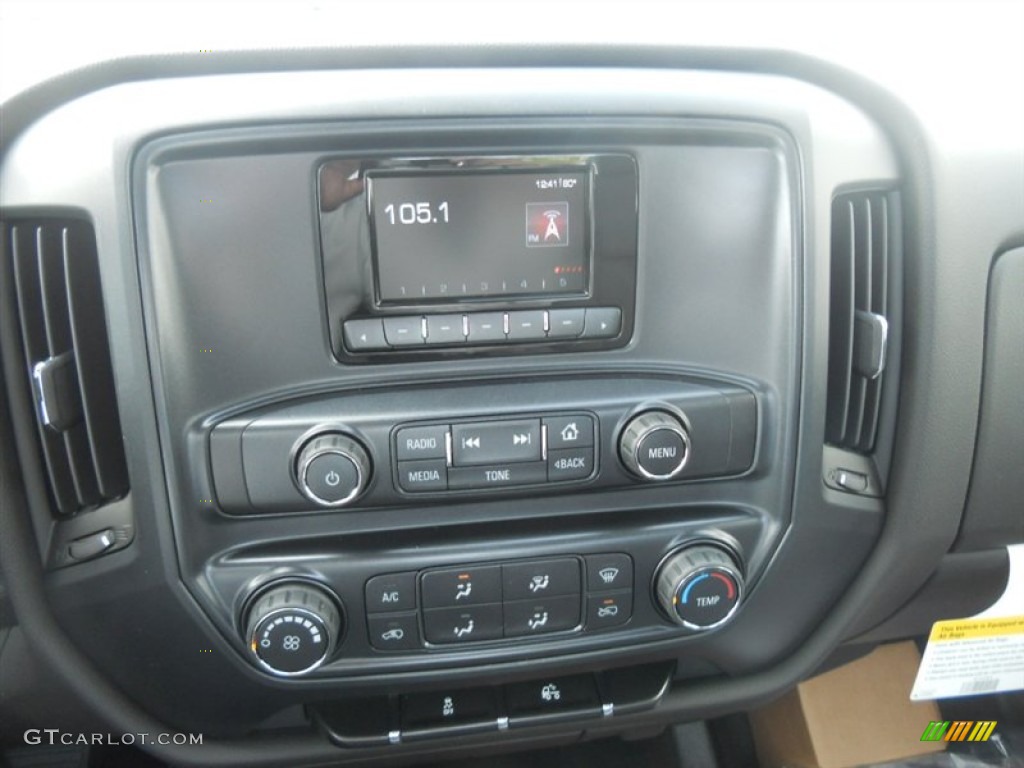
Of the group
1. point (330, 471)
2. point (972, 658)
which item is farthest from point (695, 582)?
point (972, 658)

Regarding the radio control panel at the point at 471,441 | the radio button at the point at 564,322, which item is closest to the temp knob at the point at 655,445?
the radio control panel at the point at 471,441

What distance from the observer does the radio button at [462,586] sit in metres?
0.80

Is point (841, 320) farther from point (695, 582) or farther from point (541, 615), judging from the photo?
point (541, 615)

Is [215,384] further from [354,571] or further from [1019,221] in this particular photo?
[1019,221]

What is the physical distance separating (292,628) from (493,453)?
25 cm

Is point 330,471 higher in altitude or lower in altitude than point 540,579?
higher

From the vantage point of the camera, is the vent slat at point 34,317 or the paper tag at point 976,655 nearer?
the vent slat at point 34,317

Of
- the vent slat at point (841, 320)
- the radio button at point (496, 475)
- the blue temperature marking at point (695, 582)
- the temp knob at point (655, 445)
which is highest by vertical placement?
the vent slat at point (841, 320)

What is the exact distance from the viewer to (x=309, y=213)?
0.69m

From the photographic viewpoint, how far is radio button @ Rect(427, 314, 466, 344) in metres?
0.73

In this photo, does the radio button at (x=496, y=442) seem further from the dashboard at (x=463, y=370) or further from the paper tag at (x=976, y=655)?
the paper tag at (x=976, y=655)

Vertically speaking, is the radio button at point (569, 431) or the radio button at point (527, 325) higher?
the radio button at point (527, 325)

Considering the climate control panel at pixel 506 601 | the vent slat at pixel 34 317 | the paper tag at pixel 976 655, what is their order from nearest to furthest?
the vent slat at pixel 34 317 < the climate control panel at pixel 506 601 < the paper tag at pixel 976 655

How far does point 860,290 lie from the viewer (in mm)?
817
